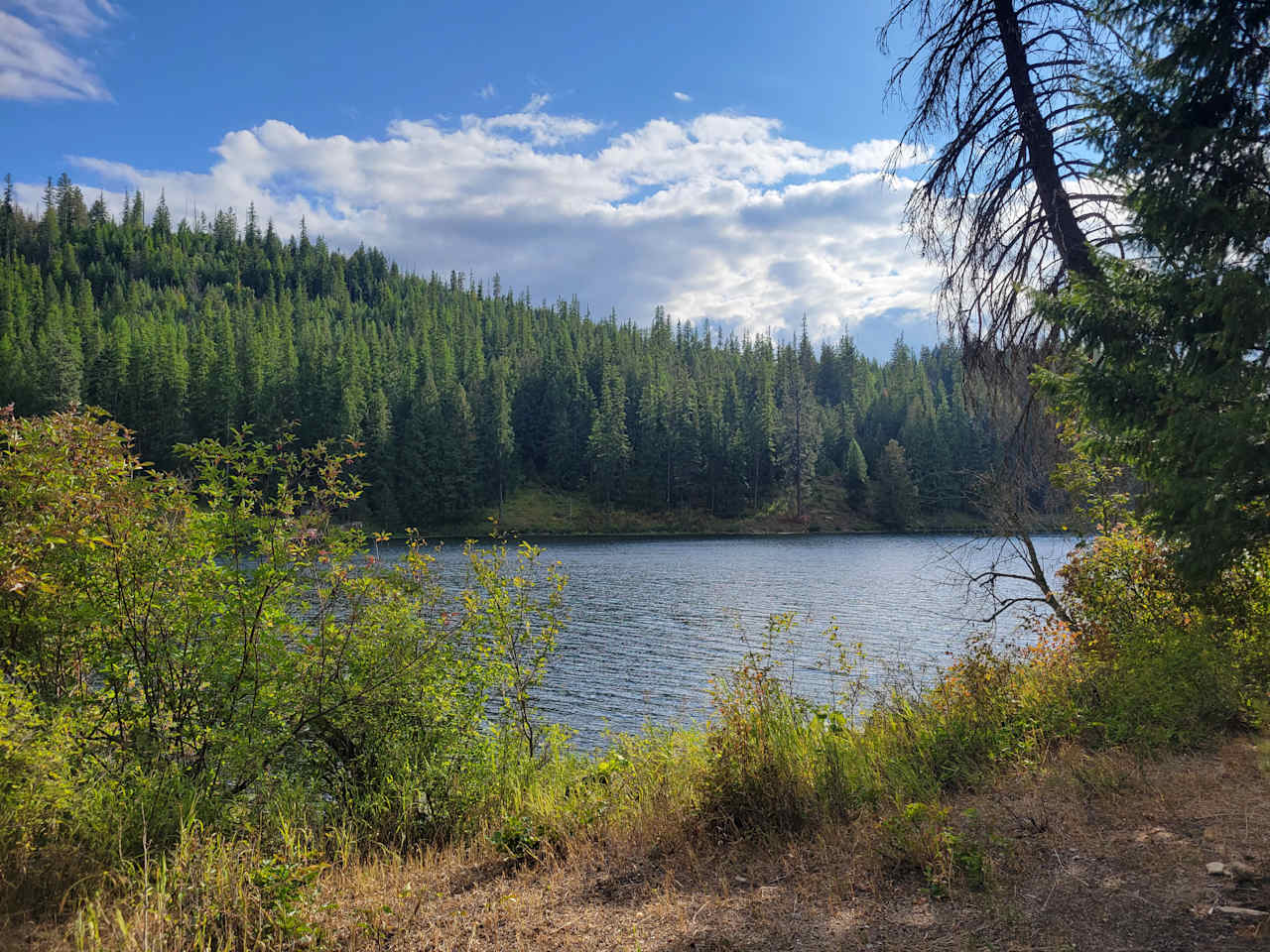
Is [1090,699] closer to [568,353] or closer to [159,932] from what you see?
[159,932]

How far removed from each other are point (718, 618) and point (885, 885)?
83.8 feet

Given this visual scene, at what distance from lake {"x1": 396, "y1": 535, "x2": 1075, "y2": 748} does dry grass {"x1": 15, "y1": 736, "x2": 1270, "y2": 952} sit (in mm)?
2147

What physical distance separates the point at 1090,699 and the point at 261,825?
713 cm

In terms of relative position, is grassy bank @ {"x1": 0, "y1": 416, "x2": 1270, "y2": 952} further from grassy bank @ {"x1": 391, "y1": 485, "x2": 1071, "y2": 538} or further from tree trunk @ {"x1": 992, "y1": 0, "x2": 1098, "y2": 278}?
grassy bank @ {"x1": 391, "y1": 485, "x2": 1071, "y2": 538}

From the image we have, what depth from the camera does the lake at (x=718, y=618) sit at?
672 inches

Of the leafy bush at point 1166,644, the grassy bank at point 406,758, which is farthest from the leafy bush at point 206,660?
the leafy bush at point 1166,644

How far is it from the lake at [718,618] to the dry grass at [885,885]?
2.15 metres

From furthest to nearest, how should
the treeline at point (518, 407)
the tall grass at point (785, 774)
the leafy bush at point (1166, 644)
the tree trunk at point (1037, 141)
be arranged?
the treeline at point (518, 407), the tree trunk at point (1037, 141), the leafy bush at point (1166, 644), the tall grass at point (785, 774)

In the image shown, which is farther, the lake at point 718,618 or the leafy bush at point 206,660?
the lake at point 718,618

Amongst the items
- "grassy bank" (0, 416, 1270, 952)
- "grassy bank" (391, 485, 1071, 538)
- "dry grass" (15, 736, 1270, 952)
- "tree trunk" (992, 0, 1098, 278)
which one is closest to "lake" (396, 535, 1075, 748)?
"grassy bank" (0, 416, 1270, 952)

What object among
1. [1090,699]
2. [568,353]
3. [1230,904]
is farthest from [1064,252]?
[568,353]

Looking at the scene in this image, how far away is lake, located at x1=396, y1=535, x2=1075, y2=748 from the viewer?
17077 mm

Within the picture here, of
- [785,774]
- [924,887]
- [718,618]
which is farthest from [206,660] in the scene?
[718,618]

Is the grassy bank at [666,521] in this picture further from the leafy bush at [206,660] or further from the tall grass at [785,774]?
the tall grass at [785,774]
